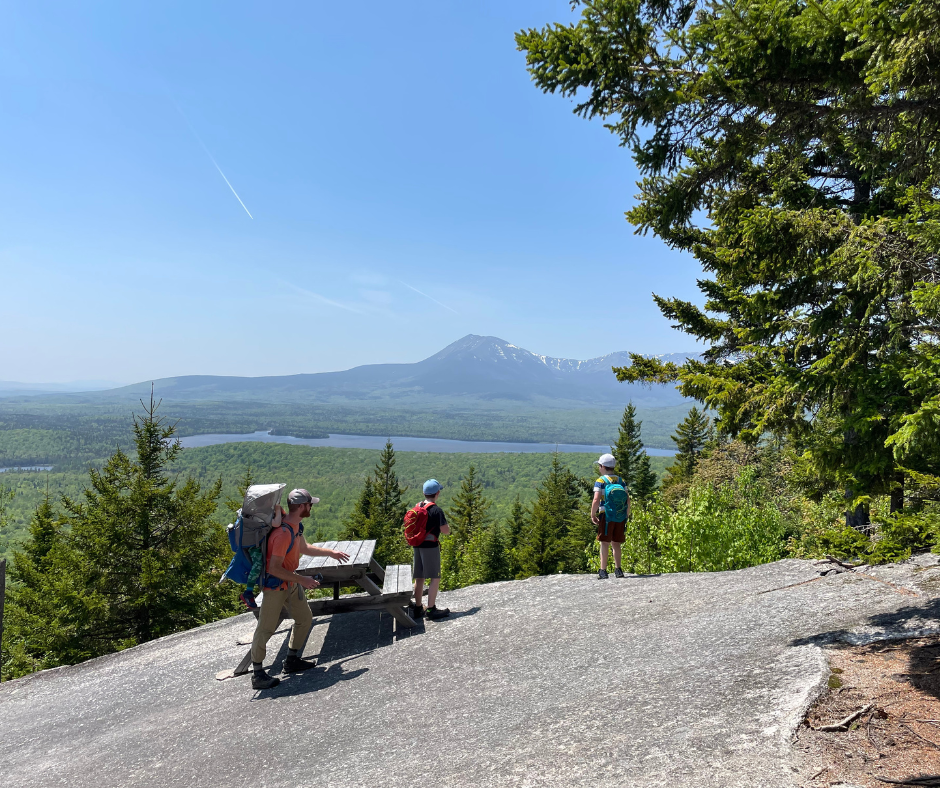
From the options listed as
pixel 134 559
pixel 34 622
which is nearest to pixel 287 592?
pixel 134 559

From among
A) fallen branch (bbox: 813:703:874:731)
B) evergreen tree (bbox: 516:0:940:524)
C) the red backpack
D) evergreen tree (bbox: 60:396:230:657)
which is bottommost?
evergreen tree (bbox: 60:396:230:657)

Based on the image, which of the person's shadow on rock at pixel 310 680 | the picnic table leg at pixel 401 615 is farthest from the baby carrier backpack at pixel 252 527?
the picnic table leg at pixel 401 615

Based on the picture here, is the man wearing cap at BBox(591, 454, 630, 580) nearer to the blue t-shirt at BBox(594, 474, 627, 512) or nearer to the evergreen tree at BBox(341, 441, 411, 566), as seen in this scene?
the blue t-shirt at BBox(594, 474, 627, 512)

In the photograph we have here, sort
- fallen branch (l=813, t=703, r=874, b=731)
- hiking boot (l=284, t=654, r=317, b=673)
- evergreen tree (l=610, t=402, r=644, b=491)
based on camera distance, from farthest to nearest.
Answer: evergreen tree (l=610, t=402, r=644, b=491), hiking boot (l=284, t=654, r=317, b=673), fallen branch (l=813, t=703, r=874, b=731)

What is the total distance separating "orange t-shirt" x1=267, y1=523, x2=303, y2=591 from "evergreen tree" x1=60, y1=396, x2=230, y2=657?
1551 centimetres

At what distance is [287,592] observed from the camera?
591 cm

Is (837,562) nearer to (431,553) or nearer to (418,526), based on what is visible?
(431,553)

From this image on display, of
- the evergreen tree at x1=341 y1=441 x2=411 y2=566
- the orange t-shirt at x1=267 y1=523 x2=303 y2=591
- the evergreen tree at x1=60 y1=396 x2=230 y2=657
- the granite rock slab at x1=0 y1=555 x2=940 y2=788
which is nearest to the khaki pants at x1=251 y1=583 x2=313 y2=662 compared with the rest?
the orange t-shirt at x1=267 y1=523 x2=303 y2=591

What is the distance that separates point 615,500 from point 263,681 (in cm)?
541

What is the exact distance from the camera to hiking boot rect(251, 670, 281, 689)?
5.75 metres

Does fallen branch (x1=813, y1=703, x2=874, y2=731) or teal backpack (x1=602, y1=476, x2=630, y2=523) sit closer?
fallen branch (x1=813, y1=703, x2=874, y2=731)

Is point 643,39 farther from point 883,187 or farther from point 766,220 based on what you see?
point 883,187

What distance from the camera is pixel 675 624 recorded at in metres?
6.09

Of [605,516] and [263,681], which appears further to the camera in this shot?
[605,516]
